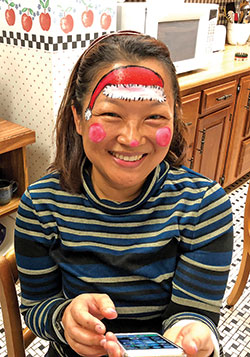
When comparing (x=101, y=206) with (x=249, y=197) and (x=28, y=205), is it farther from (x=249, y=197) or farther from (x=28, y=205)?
(x=249, y=197)

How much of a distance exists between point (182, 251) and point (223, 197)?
0.15 m

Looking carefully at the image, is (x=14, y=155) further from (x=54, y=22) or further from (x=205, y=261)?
(x=205, y=261)

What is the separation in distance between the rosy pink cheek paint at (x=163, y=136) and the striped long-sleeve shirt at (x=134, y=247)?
115mm

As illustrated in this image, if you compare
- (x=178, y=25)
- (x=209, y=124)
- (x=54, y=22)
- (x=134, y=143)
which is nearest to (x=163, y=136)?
(x=134, y=143)

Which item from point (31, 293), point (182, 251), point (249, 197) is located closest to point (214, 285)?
point (182, 251)

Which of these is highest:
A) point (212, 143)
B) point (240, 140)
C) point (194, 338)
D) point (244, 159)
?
point (194, 338)

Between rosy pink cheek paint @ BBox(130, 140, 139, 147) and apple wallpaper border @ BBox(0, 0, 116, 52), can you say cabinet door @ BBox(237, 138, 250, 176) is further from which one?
rosy pink cheek paint @ BBox(130, 140, 139, 147)

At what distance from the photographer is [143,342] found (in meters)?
0.65

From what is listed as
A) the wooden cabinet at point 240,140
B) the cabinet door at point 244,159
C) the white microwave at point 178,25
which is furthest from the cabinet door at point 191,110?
the cabinet door at point 244,159

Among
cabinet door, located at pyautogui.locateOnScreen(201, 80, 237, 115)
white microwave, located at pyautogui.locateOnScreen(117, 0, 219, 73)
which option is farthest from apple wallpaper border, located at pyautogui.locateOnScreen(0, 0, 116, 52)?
cabinet door, located at pyautogui.locateOnScreen(201, 80, 237, 115)

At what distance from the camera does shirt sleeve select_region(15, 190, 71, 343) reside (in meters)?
0.85

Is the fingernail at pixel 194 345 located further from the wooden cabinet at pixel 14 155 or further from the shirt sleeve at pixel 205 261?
the wooden cabinet at pixel 14 155

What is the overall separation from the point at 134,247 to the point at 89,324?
220 millimetres

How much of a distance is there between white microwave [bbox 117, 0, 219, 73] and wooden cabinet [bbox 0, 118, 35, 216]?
0.78 m
